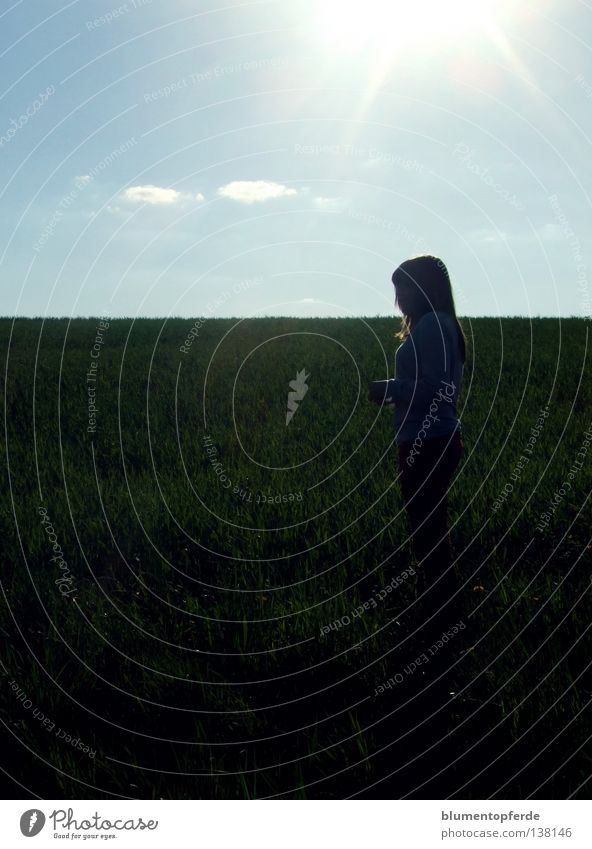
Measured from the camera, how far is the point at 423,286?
498cm

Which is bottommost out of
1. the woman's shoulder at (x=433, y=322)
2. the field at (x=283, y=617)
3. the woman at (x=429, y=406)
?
the field at (x=283, y=617)

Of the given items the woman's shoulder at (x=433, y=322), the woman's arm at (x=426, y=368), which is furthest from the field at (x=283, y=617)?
the woman's shoulder at (x=433, y=322)

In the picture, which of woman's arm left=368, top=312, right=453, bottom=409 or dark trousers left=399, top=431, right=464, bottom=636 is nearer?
woman's arm left=368, top=312, right=453, bottom=409

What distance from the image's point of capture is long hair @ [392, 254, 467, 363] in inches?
195

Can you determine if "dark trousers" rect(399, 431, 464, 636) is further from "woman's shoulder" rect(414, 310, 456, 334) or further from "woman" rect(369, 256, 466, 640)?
"woman's shoulder" rect(414, 310, 456, 334)

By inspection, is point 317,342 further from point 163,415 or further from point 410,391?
point 410,391

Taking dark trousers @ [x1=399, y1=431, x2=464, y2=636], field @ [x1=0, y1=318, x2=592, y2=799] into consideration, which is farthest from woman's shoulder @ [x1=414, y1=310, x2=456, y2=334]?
field @ [x1=0, y1=318, x2=592, y2=799]

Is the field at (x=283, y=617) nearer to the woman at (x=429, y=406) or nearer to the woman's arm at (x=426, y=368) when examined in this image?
the woman at (x=429, y=406)

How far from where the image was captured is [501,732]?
3934 millimetres

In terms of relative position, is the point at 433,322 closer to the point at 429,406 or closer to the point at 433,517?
the point at 429,406

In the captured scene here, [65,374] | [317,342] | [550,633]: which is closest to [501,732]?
[550,633]

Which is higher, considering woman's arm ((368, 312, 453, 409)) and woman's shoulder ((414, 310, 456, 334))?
woman's shoulder ((414, 310, 456, 334))

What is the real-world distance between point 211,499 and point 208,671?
2953mm

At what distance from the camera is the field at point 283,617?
3.80m
